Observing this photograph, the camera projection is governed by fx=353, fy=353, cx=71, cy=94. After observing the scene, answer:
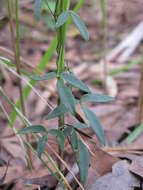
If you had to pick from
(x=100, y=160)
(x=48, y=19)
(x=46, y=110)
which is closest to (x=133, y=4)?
(x=48, y=19)

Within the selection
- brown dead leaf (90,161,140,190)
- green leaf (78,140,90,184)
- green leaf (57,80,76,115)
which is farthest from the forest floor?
green leaf (57,80,76,115)

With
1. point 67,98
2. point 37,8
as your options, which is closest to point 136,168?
point 67,98

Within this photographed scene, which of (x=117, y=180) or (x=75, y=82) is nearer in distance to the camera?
(x=75, y=82)

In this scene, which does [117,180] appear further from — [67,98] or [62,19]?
[62,19]

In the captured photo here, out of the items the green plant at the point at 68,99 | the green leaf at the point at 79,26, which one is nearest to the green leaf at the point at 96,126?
the green plant at the point at 68,99

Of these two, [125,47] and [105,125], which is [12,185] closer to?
[105,125]

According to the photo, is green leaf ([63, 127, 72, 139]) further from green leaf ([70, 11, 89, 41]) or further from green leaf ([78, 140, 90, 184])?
green leaf ([70, 11, 89, 41])
